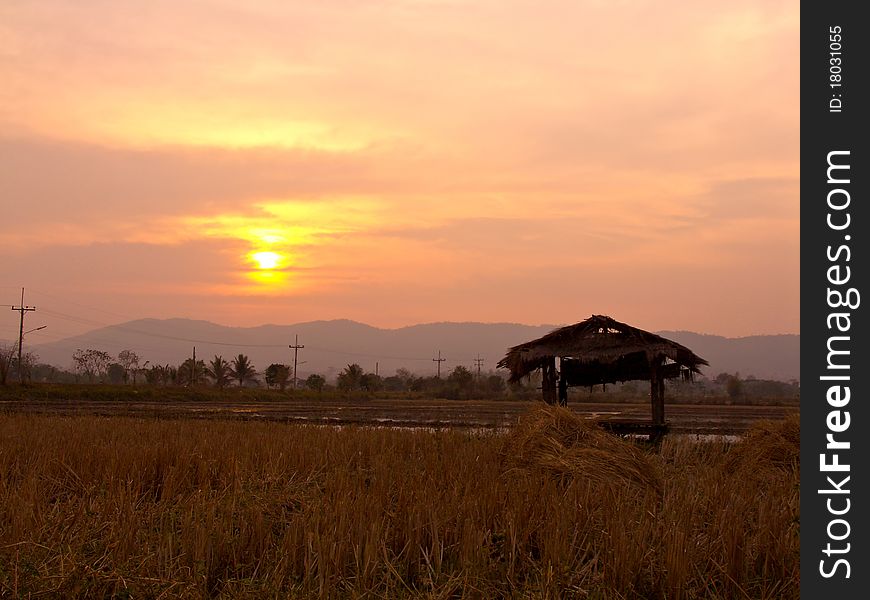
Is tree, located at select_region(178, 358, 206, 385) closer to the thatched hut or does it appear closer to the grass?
the thatched hut

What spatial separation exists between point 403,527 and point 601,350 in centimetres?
1109

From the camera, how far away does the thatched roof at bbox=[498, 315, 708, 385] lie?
16250mm

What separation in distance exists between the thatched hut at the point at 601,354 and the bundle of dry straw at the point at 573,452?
600 centimetres

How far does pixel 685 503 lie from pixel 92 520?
5.22 metres

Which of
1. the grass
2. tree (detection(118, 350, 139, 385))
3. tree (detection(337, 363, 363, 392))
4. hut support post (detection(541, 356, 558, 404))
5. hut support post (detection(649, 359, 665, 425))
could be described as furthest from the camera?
tree (detection(337, 363, 363, 392))

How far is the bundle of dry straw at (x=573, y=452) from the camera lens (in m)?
8.73

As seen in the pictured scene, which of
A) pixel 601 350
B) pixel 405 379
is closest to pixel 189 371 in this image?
pixel 405 379

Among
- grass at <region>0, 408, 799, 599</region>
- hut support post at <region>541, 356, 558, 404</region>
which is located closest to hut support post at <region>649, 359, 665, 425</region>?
hut support post at <region>541, 356, 558, 404</region>

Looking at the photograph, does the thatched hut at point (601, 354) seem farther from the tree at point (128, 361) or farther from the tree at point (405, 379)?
the tree at point (405, 379)

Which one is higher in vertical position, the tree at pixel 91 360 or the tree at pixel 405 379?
the tree at pixel 91 360

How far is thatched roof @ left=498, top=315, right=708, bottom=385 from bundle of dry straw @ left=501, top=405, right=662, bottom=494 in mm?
5970

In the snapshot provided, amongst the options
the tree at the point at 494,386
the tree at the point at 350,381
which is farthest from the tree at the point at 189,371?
the tree at the point at 494,386

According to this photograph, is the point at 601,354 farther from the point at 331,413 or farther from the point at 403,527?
the point at 331,413

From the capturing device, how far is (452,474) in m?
8.61
